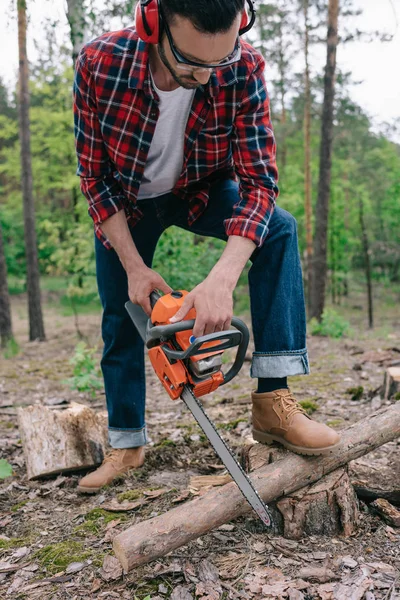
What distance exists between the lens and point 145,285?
243 centimetres

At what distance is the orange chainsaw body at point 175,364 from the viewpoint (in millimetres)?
2131

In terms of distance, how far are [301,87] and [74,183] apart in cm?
889

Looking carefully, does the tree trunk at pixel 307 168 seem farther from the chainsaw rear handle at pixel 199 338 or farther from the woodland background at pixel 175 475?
the chainsaw rear handle at pixel 199 338

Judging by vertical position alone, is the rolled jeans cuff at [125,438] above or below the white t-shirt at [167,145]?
below

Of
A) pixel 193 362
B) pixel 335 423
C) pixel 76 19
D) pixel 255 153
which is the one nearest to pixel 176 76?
pixel 255 153

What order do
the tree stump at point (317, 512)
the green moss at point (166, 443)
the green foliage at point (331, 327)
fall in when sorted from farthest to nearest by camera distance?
the green foliage at point (331, 327) → the green moss at point (166, 443) → the tree stump at point (317, 512)

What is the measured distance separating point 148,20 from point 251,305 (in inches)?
50.1

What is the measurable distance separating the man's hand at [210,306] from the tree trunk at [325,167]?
36.7 feet

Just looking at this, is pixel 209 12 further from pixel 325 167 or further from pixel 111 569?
pixel 325 167

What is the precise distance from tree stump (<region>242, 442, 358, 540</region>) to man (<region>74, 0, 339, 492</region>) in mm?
197

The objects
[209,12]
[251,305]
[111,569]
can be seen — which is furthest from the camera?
[251,305]

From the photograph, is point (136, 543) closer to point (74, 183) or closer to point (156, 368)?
point (156, 368)

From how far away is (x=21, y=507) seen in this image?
276cm

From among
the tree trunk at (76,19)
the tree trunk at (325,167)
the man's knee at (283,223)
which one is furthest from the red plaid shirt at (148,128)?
the tree trunk at (325,167)
